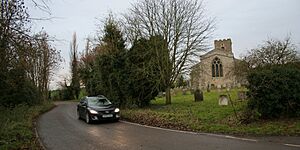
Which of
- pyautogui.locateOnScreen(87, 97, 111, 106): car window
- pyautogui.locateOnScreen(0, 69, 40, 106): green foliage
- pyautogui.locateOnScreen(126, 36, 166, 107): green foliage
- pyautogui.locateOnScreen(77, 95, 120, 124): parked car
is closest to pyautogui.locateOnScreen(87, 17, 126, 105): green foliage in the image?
pyautogui.locateOnScreen(126, 36, 166, 107): green foliage

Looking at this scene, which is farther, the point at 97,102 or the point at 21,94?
the point at 21,94

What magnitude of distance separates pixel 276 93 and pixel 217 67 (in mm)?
61154

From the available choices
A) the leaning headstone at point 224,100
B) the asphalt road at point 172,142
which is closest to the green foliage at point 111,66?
the leaning headstone at point 224,100

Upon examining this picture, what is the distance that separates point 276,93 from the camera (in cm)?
1232

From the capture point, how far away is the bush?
12.2 m

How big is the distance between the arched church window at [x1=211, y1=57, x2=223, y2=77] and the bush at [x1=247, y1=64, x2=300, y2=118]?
59116 millimetres

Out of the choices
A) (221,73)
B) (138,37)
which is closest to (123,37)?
(138,37)

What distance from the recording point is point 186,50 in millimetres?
23172

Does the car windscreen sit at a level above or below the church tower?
below

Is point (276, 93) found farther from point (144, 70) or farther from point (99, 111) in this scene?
point (144, 70)

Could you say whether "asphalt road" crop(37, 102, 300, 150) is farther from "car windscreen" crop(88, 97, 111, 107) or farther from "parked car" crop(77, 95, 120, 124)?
"car windscreen" crop(88, 97, 111, 107)

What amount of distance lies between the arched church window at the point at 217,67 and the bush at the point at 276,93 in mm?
59116

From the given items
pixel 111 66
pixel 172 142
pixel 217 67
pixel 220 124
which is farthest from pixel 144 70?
pixel 217 67

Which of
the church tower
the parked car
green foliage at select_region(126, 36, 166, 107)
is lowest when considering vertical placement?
the parked car
